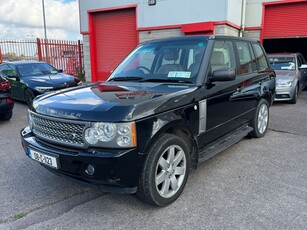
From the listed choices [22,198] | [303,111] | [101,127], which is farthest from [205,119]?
[303,111]

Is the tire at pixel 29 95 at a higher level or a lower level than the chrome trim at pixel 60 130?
lower

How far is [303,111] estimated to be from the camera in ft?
25.6

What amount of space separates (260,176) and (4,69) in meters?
9.69

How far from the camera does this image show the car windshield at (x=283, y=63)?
31.4 ft

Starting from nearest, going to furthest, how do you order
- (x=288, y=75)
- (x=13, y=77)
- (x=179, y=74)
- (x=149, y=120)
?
(x=149, y=120) < (x=179, y=74) < (x=288, y=75) < (x=13, y=77)

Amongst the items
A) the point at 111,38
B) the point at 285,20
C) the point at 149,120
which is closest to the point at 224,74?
the point at 149,120

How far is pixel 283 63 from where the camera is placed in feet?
32.0

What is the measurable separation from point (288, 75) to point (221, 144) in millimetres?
6323

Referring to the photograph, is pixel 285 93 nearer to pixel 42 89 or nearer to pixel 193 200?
pixel 193 200

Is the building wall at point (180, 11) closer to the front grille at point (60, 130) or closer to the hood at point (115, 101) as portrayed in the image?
the hood at point (115, 101)

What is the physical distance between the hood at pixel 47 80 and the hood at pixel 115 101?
18.1 ft

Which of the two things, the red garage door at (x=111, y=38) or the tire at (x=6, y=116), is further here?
the red garage door at (x=111, y=38)

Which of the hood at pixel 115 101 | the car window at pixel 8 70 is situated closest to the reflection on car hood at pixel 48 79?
the car window at pixel 8 70

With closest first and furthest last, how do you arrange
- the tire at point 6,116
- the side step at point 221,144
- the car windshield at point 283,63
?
the side step at point 221,144
the tire at point 6,116
the car windshield at point 283,63
